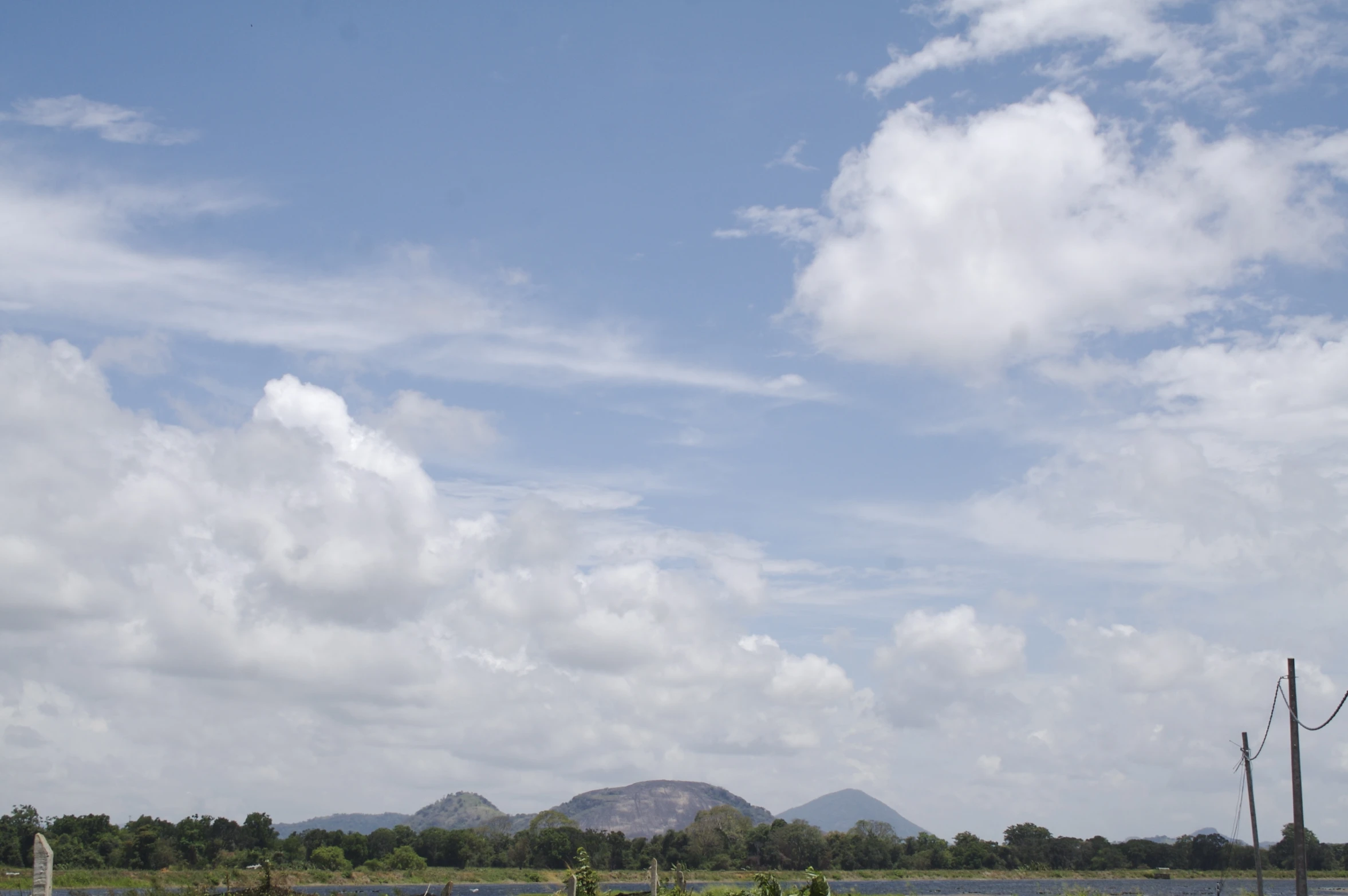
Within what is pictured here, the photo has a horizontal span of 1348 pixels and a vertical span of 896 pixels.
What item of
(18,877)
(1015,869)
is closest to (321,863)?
(18,877)

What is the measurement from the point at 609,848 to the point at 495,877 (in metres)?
19.4

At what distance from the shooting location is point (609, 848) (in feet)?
489

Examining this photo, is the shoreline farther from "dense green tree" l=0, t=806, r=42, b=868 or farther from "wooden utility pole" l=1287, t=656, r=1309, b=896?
"wooden utility pole" l=1287, t=656, r=1309, b=896

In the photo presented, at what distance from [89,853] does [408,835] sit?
136 ft

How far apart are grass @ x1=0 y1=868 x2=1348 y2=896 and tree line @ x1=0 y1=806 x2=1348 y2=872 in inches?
60.2

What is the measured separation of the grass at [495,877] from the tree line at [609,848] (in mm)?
1529

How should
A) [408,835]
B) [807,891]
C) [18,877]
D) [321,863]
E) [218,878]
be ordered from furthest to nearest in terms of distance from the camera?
[408,835] → [321,863] → [218,878] → [18,877] → [807,891]

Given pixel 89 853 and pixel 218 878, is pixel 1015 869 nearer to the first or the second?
pixel 218 878

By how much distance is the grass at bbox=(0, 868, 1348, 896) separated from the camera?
10050 cm

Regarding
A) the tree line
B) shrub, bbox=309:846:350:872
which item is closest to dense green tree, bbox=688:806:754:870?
the tree line

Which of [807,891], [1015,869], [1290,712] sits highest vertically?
[1290,712]

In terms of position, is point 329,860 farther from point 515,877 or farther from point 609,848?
point 609,848

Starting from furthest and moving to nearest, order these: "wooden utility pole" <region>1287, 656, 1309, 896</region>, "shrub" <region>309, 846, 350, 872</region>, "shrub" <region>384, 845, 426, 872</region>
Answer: "shrub" <region>384, 845, 426, 872</region> → "shrub" <region>309, 846, 350, 872</region> → "wooden utility pole" <region>1287, 656, 1309, 896</region>

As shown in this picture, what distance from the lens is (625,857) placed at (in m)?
149
